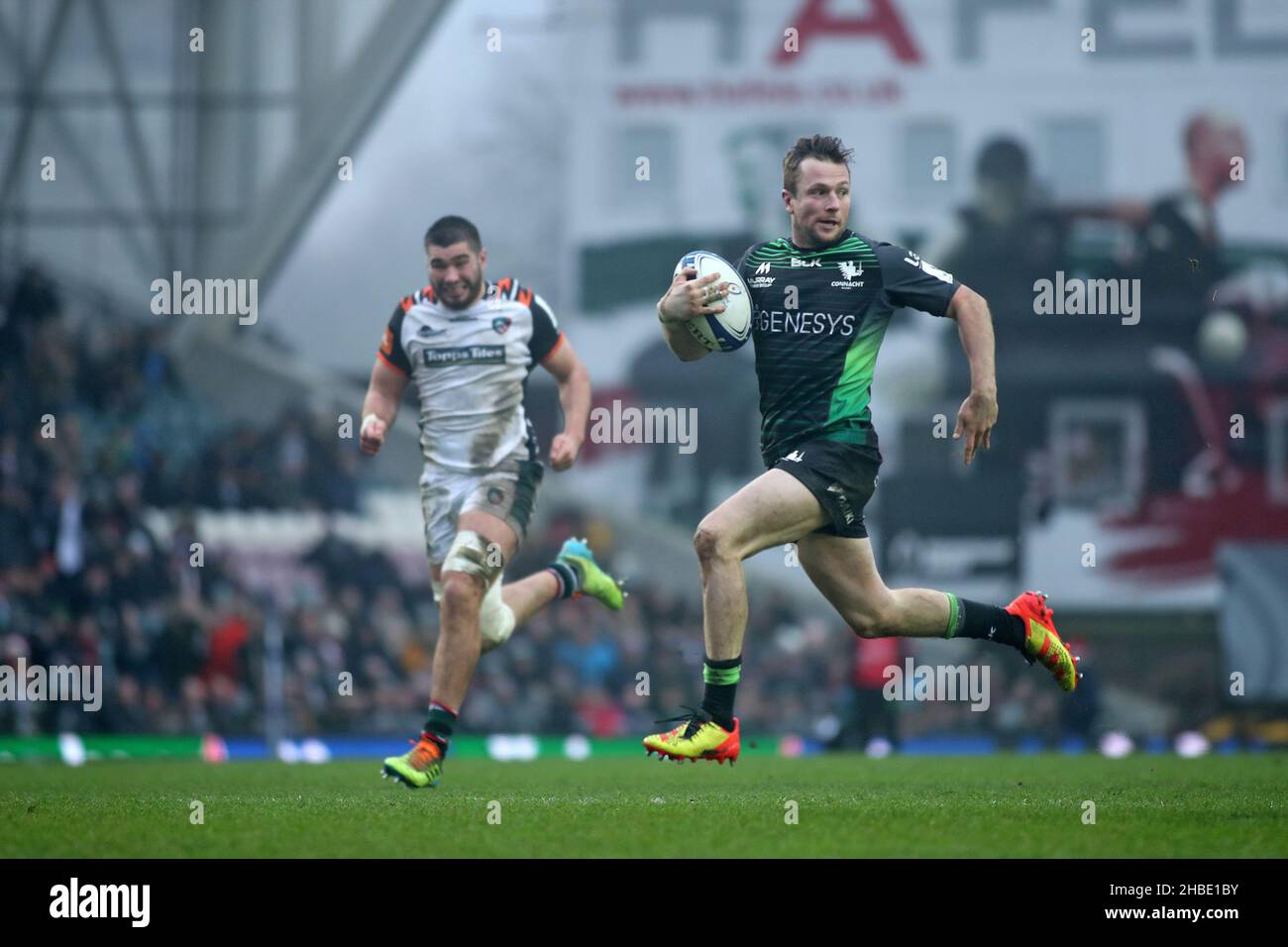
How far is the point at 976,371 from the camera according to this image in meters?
7.54

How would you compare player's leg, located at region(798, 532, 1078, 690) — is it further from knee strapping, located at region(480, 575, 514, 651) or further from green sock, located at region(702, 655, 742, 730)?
knee strapping, located at region(480, 575, 514, 651)

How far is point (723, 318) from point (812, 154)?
86 centimetres

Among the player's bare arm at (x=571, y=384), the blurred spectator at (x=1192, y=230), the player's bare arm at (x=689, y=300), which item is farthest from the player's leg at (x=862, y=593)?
the blurred spectator at (x=1192, y=230)

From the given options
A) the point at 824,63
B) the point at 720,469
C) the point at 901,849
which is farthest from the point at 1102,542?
the point at 901,849

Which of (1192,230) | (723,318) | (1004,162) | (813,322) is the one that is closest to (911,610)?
(813,322)

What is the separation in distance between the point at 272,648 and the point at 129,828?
43.3 feet

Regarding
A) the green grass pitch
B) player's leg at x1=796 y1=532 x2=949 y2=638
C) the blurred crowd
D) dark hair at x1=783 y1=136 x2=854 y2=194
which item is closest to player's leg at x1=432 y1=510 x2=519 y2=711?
the green grass pitch

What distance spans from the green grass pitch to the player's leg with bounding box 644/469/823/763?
27cm

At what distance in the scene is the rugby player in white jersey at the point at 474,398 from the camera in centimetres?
904

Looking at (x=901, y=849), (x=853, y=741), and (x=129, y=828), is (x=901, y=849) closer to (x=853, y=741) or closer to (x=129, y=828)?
(x=129, y=828)

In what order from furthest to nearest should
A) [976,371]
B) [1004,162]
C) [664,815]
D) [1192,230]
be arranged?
[1192,230] < [1004,162] < [976,371] < [664,815]

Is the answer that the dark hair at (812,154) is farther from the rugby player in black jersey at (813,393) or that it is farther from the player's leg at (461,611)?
the player's leg at (461,611)

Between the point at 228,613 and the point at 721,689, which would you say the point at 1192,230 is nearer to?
the point at 228,613

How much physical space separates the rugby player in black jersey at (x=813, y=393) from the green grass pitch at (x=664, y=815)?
30.7 inches
